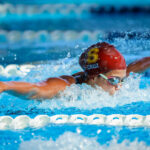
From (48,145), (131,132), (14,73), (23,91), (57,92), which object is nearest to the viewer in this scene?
(48,145)

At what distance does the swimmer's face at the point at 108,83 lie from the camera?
92.2 inches

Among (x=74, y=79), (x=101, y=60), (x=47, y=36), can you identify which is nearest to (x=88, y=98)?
(x=74, y=79)

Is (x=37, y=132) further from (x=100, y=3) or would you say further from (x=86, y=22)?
(x=86, y=22)

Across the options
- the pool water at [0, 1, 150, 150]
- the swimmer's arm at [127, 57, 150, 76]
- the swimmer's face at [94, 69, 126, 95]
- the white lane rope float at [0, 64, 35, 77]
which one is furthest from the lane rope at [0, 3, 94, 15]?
the white lane rope float at [0, 64, 35, 77]

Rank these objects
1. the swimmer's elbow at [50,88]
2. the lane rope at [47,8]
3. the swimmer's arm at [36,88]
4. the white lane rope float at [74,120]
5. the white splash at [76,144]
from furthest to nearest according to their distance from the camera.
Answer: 1. the lane rope at [47,8]
2. the swimmer's elbow at [50,88]
3. the white lane rope float at [74,120]
4. the swimmer's arm at [36,88]
5. the white splash at [76,144]

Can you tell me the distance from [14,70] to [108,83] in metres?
1.80

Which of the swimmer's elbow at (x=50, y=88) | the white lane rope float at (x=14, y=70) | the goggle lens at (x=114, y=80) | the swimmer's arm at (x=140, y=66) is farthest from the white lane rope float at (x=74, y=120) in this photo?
the white lane rope float at (x=14, y=70)

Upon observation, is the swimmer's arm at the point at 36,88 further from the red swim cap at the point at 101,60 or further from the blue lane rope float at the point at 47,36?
the blue lane rope float at the point at 47,36

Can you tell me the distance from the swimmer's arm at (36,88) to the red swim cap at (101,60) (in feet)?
0.72

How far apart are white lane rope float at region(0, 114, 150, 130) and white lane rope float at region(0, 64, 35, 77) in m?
1.65

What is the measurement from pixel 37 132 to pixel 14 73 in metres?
1.96

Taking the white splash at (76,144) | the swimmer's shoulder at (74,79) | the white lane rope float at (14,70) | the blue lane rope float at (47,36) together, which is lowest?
the white splash at (76,144)

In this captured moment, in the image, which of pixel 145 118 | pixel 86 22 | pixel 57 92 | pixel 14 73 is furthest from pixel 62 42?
pixel 145 118

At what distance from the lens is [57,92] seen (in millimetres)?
2283
